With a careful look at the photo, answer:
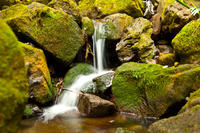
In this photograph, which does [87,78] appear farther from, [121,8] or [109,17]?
[121,8]

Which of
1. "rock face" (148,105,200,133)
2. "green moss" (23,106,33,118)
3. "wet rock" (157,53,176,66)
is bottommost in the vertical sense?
"green moss" (23,106,33,118)

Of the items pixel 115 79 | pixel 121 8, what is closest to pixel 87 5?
pixel 121 8

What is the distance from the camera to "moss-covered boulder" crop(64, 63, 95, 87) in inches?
264

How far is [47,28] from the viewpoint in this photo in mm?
6289

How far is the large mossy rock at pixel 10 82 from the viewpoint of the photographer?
1.35 meters

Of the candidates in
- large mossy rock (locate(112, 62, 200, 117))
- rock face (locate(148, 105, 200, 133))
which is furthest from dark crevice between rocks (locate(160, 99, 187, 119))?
rock face (locate(148, 105, 200, 133))

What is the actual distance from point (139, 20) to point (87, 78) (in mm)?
4989

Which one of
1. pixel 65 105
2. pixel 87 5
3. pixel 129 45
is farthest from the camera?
pixel 87 5

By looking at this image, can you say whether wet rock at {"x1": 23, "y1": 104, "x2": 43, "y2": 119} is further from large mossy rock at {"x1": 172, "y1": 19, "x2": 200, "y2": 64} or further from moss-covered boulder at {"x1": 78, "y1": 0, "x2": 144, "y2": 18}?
moss-covered boulder at {"x1": 78, "y1": 0, "x2": 144, "y2": 18}

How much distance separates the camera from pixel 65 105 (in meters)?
5.68

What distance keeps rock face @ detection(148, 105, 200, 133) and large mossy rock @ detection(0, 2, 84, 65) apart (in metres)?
5.02

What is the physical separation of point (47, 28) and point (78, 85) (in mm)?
2637

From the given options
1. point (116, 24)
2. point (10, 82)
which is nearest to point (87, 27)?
point (116, 24)

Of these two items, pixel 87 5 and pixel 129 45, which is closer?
pixel 129 45
